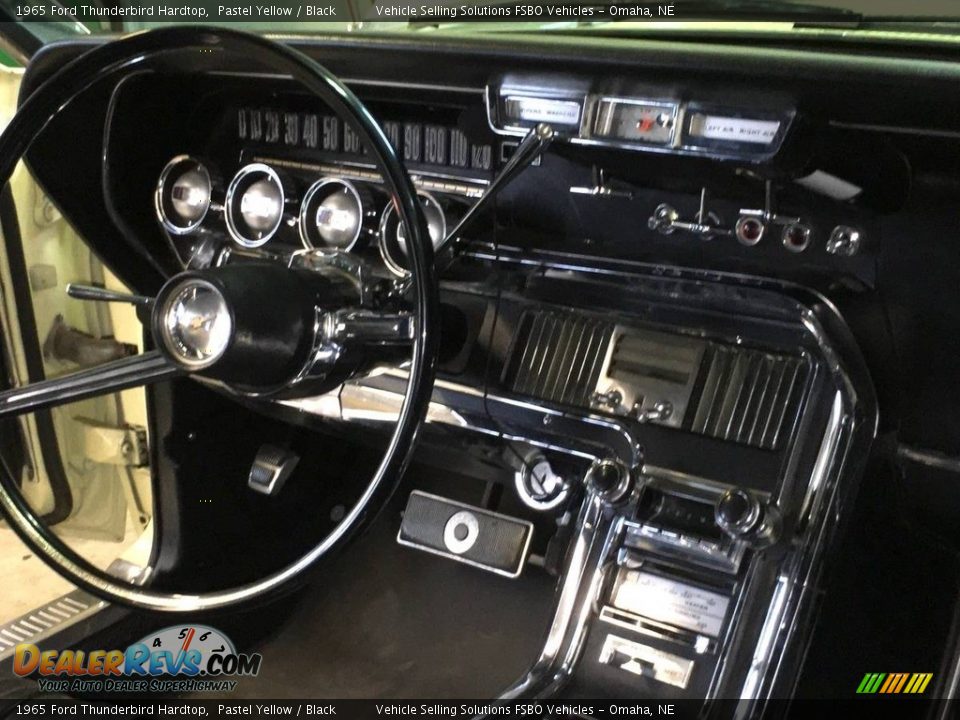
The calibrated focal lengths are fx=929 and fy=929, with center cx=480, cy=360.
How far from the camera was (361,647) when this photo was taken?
5.25 feet

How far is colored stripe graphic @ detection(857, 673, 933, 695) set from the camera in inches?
44.3

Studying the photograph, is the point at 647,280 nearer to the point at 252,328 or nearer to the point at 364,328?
the point at 364,328

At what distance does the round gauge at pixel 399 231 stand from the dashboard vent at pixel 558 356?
0.53 ft

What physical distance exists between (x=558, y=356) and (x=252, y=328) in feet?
1.58

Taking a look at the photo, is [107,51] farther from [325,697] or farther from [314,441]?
[325,697]

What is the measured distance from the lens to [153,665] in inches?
58.2

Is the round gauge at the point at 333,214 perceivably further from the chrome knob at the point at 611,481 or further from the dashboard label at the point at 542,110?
the chrome knob at the point at 611,481

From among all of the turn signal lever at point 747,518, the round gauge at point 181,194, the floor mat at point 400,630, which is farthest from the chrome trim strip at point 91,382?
the floor mat at point 400,630

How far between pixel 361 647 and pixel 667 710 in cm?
70

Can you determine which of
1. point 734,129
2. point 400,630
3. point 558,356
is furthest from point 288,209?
point 400,630

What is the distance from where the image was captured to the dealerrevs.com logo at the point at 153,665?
4.40 feet

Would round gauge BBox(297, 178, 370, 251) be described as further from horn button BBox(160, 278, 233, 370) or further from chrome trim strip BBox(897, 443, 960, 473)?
chrome trim strip BBox(897, 443, 960, 473)

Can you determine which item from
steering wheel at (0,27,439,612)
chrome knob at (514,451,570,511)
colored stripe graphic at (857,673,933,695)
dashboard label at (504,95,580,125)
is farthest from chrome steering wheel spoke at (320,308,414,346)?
colored stripe graphic at (857,673,933,695)

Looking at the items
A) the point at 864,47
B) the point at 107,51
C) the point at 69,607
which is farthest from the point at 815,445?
the point at 69,607
